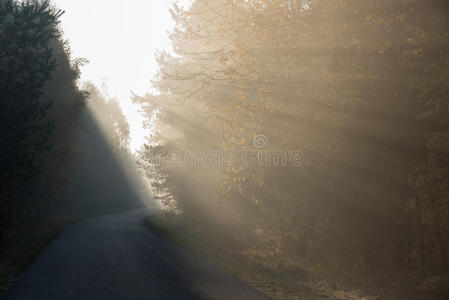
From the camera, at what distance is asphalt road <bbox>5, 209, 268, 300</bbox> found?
8547 mm

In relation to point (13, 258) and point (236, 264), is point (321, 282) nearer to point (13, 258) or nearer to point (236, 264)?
point (236, 264)

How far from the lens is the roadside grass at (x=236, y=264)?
939 cm

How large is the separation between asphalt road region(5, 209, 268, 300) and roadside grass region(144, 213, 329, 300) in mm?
574

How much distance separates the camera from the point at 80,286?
9.21m

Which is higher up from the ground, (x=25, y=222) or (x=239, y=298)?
(x=239, y=298)

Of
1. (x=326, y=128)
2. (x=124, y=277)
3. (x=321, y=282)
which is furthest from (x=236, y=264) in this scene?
(x=326, y=128)

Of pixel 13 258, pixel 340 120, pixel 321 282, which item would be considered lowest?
pixel 13 258

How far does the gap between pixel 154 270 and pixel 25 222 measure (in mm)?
26201

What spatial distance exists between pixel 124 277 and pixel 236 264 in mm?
4365

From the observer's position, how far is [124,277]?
10398mm

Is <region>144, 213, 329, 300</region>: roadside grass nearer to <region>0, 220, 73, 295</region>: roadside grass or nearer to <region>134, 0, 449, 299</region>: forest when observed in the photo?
<region>134, 0, 449, 299</region>: forest

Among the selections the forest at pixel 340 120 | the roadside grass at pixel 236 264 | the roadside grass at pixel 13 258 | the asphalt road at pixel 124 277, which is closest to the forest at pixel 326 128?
the forest at pixel 340 120

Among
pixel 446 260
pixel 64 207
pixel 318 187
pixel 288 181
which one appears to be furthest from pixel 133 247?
pixel 64 207

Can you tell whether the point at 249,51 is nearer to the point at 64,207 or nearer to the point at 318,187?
the point at 318,187
